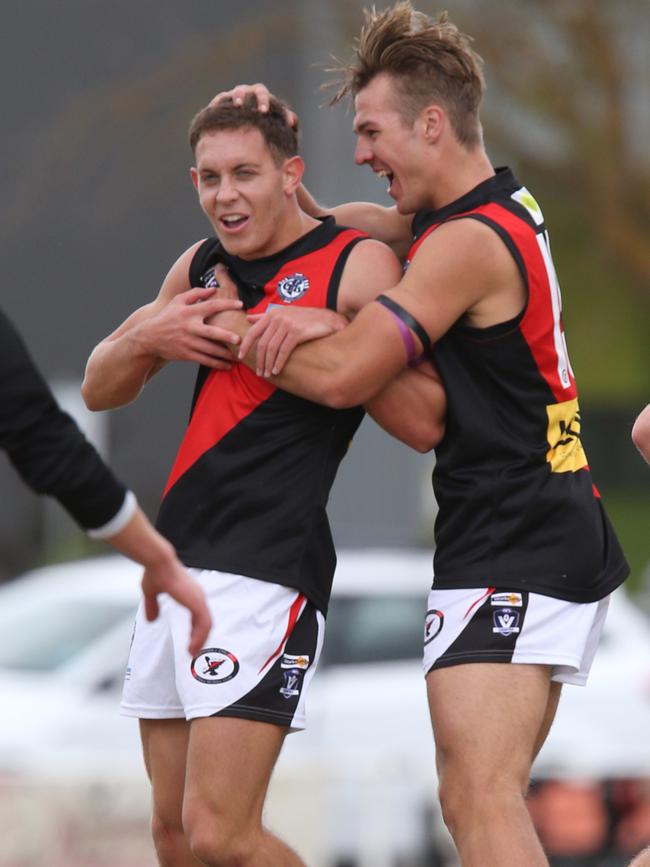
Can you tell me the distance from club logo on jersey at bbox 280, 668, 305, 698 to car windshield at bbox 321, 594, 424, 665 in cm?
615

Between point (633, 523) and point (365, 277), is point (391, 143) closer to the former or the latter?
point (365, 277)

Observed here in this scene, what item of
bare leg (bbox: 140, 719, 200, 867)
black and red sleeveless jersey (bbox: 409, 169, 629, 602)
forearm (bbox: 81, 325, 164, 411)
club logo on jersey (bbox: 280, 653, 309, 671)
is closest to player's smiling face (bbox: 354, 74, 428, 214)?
black and red sleeveless jersey (bbox: 409, 169, 629, 602)

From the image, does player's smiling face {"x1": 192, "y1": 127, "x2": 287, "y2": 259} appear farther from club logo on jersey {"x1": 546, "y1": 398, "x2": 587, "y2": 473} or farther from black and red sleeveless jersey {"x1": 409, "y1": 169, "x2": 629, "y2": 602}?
Answer: club logo on jersey {"x1": 546, "y1": 398, "x2": 587, "y2": 473}

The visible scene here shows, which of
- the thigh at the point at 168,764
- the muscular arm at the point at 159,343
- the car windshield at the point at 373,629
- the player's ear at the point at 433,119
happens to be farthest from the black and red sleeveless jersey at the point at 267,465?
the car windshield at the point at 373,629

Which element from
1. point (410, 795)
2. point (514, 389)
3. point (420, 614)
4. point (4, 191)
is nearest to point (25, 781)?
point (410, 795)

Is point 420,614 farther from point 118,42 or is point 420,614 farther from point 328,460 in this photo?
point 118,42

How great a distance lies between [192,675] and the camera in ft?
14.5

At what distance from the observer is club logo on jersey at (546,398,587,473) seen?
4.45 m

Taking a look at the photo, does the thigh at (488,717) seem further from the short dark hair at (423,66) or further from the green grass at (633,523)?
the green grass at (633,523)

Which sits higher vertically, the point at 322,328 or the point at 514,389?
the point at 322,328

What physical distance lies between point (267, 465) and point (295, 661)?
536 millimetres

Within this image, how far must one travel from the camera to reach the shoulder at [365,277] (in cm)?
447

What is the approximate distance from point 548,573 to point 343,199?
Result: 50.3ft

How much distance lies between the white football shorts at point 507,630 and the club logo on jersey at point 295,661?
1.10 feet
